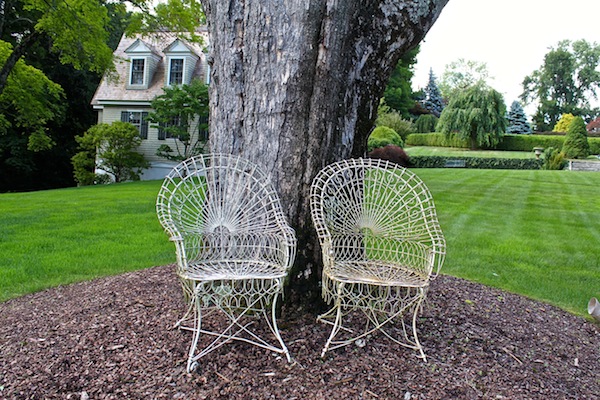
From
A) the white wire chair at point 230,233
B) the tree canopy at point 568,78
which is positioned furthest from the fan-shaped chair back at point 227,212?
the tree canopy at point 568,78

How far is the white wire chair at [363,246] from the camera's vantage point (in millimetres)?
2715

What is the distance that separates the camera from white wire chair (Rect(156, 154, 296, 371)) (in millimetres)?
2809

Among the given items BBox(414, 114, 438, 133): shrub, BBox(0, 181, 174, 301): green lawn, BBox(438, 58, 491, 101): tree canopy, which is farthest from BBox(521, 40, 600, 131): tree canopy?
BBox(0, 181, 174, 301): green lawn

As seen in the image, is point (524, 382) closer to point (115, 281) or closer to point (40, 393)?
point (40, 393)

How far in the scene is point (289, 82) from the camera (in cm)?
295

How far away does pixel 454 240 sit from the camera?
6.61 metres

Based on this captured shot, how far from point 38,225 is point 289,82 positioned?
19.8 ft

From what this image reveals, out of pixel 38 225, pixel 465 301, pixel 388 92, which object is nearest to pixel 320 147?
pixel 465 301

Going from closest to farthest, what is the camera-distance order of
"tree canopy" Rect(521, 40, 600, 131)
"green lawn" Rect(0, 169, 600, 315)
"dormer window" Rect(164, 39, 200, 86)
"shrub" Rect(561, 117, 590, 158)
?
"green lawn" Rect(0, 169, 600, 315) < "dormer window" Rect(164, 39, 200, 86) < "shrub" Rect(561, 117, 590, 158) < "tree canopy" Rect(521, 40, 600, 131)

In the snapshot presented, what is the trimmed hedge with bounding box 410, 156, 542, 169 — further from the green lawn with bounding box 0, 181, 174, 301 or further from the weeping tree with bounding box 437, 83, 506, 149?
the green lawn with bounding box 0, 181, 174, 301

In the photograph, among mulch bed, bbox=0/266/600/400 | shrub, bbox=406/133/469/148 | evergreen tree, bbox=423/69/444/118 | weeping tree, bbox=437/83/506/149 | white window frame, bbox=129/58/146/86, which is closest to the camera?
mulch bed, bbox=0/266/600/400

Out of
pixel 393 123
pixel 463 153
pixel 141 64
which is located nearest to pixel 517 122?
pixel 463 153

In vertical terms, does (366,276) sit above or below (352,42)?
below

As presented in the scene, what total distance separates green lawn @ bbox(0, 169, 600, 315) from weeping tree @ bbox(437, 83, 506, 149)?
1509 cm
